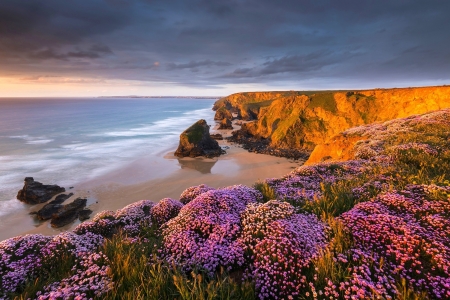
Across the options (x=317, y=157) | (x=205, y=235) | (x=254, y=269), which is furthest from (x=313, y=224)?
(x=317, y=157)

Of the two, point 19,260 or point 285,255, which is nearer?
point 285,255

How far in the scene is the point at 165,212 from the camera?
24.2ft

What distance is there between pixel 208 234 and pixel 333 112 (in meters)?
60.8

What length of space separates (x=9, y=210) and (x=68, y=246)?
30.0m

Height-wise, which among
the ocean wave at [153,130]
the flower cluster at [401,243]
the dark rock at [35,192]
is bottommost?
the dark rock at [35,192]

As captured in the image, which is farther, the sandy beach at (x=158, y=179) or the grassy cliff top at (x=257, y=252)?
the sandy beach at (x=158, y=179)

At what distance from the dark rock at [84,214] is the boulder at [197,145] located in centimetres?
2487

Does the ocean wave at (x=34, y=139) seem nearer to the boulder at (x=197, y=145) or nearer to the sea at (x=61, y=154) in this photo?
the sea at (x=61, y=154)

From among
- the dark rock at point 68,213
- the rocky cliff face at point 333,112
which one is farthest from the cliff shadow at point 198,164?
the rocky cliff face at point 333,112

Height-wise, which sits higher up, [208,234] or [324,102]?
[324,102]

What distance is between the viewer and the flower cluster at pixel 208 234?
4.46 metres

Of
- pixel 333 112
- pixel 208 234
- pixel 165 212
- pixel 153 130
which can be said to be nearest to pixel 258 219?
pixel 208 234

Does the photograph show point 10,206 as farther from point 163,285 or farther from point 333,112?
point 333,112

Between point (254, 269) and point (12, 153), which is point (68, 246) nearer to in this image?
point (254, 269)
